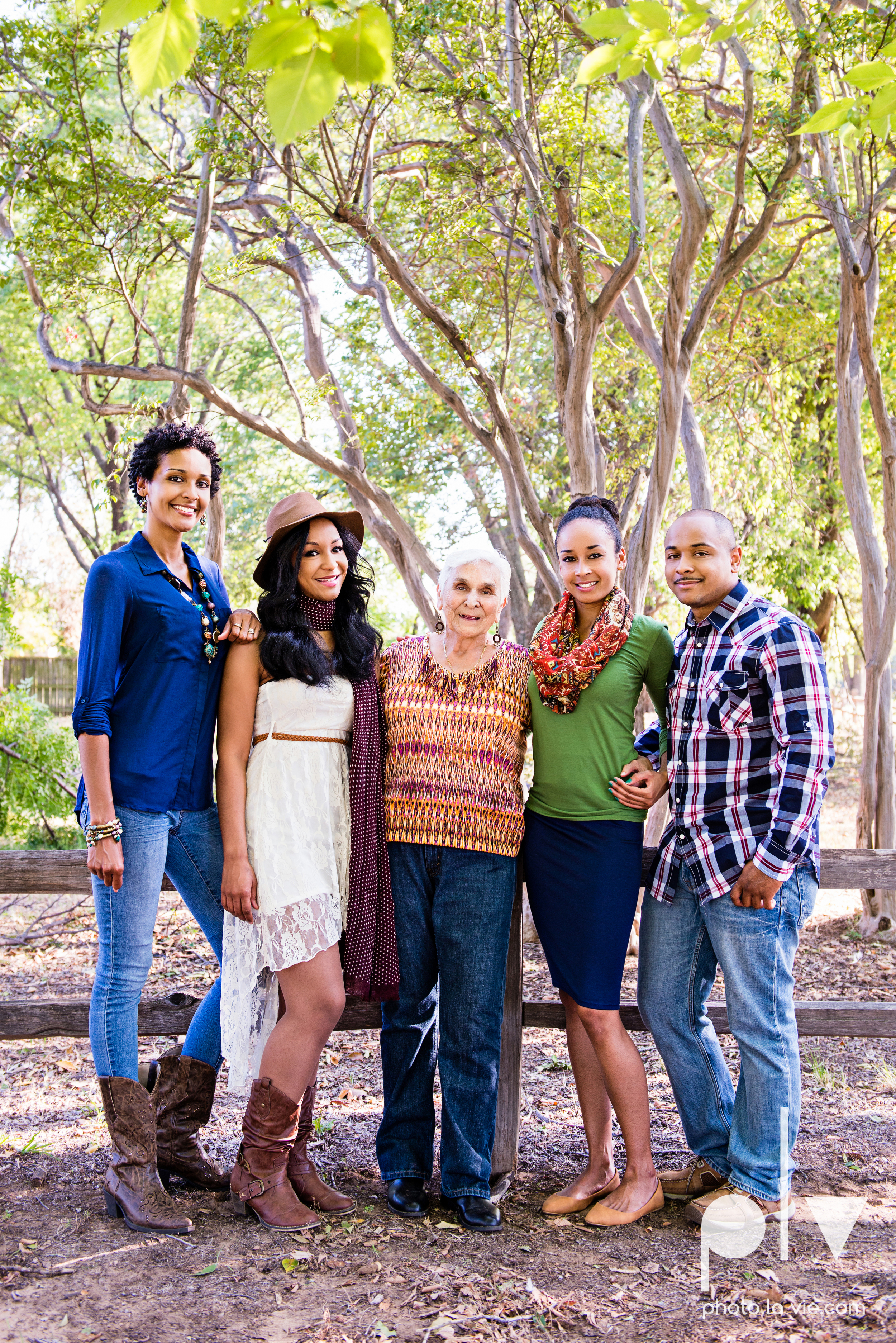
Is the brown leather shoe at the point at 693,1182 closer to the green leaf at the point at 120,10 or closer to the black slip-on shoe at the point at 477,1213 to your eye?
the black slip-on shoe at the point at 477,1213

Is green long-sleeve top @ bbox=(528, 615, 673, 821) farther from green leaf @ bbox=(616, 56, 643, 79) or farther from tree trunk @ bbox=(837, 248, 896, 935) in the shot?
tree trunk @ bbox=(837, 248, 896, 935)

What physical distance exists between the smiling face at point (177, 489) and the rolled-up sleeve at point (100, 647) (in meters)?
0.25

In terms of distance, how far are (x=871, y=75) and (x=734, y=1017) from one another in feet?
8.28

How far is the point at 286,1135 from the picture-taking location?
3223mm

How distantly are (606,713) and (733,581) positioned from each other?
581 mm

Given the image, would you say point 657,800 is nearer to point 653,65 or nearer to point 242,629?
point 242,629

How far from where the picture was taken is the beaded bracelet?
3.07m

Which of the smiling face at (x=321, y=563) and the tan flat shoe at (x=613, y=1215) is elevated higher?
the smiling face at (x=321, y=563)

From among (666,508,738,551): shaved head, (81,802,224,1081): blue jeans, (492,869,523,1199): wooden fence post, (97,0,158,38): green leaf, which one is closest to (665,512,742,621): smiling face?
(666,508,738,551): shaved head

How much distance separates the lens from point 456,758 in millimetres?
3260

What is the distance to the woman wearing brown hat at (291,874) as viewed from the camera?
3.18 metres

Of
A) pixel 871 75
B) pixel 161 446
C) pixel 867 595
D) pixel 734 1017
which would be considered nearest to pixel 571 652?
pixel 734 1017

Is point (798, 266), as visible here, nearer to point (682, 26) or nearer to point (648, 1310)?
point (682, 26)

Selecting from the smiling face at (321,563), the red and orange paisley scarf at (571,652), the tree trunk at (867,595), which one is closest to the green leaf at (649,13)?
the red and orange paisley scarf at (571,652)
